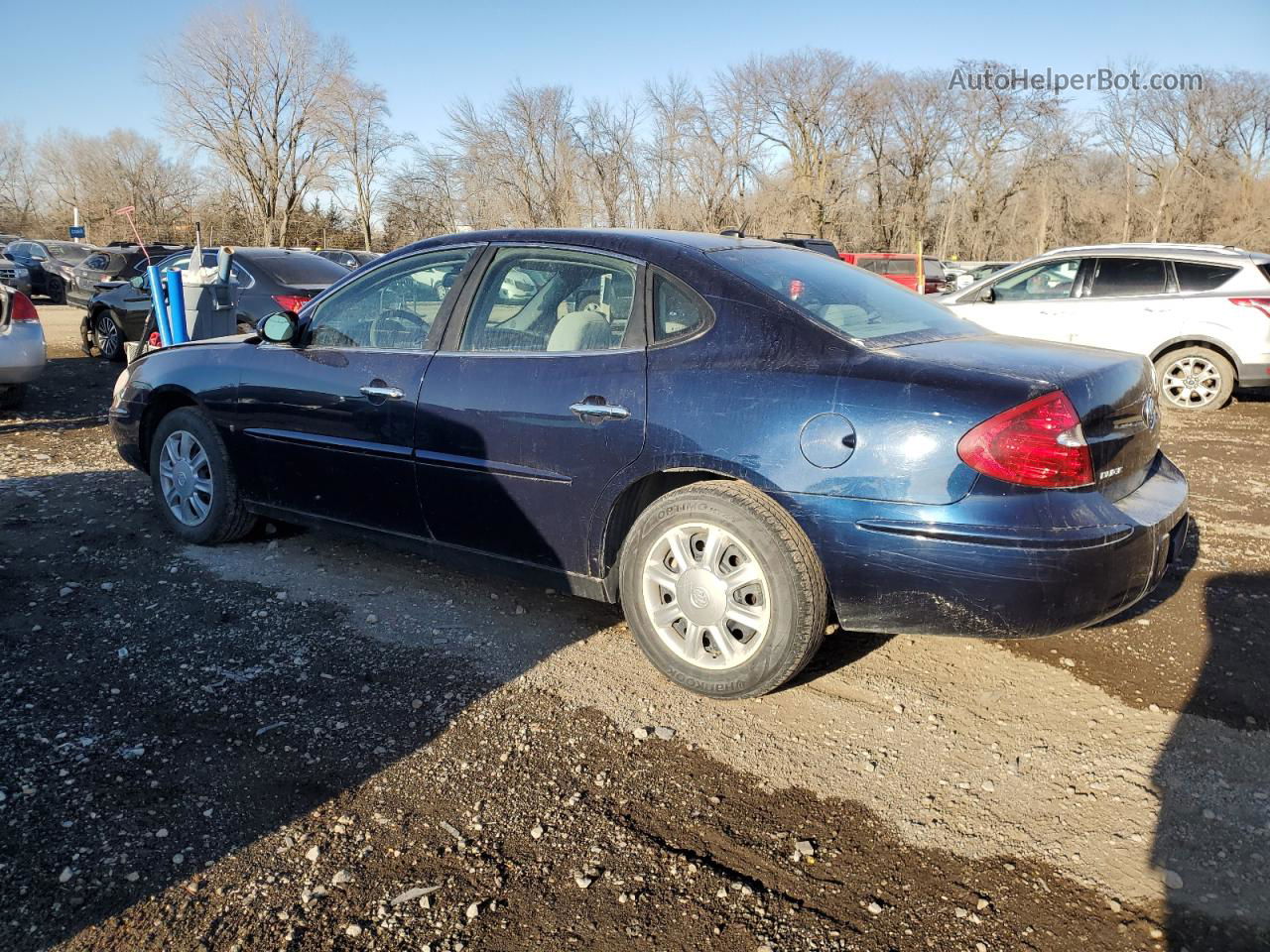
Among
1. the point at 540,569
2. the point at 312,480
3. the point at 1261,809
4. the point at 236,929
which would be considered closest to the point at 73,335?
the point at 312,480

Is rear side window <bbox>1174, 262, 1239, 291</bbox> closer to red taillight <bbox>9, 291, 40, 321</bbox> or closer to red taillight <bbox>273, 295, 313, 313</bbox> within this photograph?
red taillight <bbox>273, 295, 313, 313</bbox>

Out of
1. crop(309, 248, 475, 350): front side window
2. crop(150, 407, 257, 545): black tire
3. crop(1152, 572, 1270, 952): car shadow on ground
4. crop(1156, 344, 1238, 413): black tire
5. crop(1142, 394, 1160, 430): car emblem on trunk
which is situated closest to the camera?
crop(1152, 572, 1270, 952): car shadow on ground

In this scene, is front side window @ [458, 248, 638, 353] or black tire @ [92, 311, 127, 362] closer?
front side window @ [458, 248, 638, 353]

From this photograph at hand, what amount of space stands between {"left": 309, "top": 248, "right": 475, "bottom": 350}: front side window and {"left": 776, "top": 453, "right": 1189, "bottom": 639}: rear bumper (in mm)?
1881

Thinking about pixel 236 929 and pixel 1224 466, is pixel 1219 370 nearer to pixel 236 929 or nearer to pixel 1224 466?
pixel 1224 466

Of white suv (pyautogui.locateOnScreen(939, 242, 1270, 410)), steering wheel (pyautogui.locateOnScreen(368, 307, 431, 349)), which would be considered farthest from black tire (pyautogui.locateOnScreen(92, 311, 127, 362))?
white suv (pyautogui.locateOnScreen(939, 242, 1270, 410))

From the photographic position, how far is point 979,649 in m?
3.80

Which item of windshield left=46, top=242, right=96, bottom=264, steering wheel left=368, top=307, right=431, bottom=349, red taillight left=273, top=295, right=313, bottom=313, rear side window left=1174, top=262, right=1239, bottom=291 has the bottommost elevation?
steering wheel left=368, top=307, right=431, bottom=349

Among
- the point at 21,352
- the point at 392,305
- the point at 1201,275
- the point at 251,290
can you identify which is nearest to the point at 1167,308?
the point at 1201,275

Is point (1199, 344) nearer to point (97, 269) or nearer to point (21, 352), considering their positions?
point (21, 352)

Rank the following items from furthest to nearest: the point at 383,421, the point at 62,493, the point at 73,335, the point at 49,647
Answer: the point at 73,335 → the point at 62,493 → the point at 383,421 → the point at 49,647

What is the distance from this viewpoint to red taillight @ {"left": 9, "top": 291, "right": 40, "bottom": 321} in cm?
834

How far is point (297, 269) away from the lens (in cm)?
1023

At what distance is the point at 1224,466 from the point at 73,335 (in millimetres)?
16903
